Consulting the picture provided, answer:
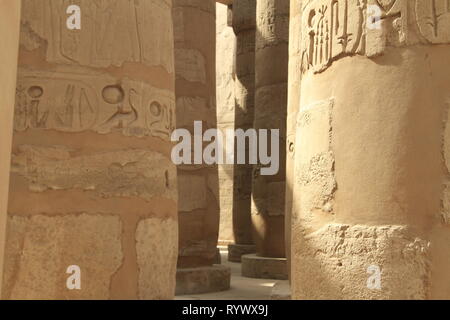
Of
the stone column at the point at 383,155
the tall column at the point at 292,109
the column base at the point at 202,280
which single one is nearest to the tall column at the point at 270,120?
the column base at the point at 202,280

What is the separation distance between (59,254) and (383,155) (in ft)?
5.96

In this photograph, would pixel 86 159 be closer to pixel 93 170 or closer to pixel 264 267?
pixel 93 170

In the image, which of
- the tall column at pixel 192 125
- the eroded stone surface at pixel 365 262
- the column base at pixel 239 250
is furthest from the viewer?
the column base at pixel 239 250

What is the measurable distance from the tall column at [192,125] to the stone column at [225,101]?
771 centimetres

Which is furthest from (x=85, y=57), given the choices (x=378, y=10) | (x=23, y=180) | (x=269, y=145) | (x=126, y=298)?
(x=269, y=145)

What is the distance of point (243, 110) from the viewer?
465 inches

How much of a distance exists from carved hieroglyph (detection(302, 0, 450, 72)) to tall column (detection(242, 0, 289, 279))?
6306 millimetres

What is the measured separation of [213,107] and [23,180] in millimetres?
4945

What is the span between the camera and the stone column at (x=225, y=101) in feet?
53.0

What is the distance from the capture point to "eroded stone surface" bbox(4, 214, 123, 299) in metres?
3.45

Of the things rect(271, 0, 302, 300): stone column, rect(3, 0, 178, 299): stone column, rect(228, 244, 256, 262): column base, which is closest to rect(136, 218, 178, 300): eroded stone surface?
rect(3, 0, 178, 299): stone column

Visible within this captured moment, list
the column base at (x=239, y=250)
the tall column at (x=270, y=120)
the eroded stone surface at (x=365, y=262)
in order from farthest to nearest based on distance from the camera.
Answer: the column base at (x=239, y=250), the tall column at (x=270, y=120), the eroded stone surface at (x=365, y=262)

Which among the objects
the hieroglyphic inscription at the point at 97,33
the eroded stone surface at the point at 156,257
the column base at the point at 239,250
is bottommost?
the column base at the point at 239,250

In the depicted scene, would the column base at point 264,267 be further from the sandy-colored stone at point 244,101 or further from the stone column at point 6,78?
the stone column at point 6,78
